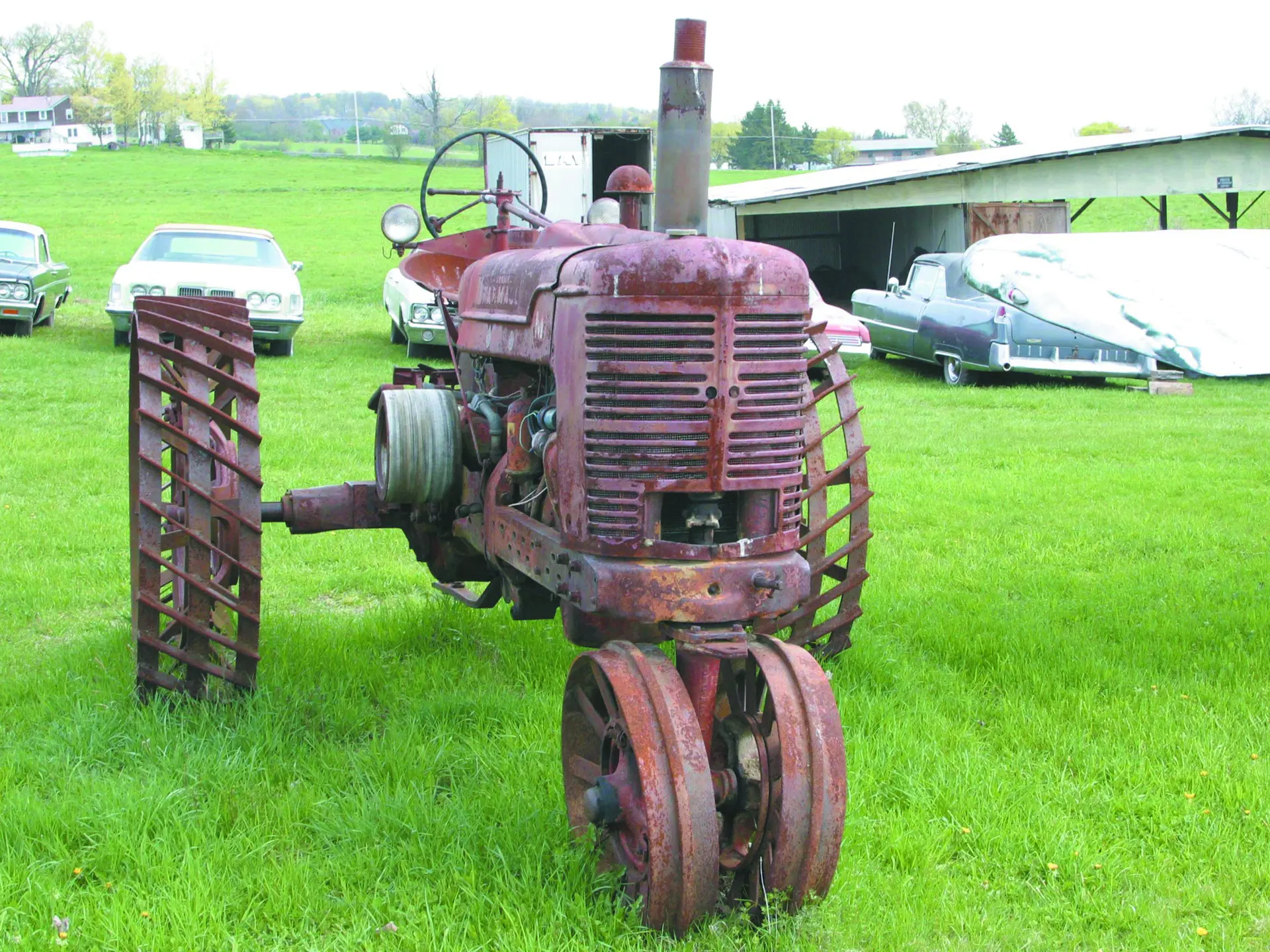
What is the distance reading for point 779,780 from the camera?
2.94m

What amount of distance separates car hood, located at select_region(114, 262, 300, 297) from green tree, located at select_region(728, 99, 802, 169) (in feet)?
168

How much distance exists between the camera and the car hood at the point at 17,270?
48.4 ft

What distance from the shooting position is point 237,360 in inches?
173

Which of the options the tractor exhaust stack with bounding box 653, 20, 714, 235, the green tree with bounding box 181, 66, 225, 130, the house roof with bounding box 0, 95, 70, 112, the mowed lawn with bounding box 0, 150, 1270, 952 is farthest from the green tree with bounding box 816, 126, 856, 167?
the tractor exhaust stack with bounding box 653, 20, 714, 235

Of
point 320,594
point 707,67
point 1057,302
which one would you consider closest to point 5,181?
point 1057,302

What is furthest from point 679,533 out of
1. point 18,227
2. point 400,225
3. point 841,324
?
point 18,227

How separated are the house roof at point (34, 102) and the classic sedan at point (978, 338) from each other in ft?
329

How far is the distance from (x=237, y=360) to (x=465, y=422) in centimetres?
94

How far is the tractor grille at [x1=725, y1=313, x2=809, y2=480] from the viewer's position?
9.86 ft

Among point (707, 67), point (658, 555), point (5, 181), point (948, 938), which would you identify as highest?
point (5, 181)

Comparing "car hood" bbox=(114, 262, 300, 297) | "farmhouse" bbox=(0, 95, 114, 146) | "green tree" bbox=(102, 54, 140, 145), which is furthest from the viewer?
"farmhouse" bbox=(0, 95, 114, 146)

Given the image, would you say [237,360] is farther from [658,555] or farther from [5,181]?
[5,181]

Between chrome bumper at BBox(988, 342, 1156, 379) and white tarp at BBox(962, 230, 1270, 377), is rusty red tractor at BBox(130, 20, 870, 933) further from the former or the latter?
white tarp at BBox(962, 230, 1270, 377)

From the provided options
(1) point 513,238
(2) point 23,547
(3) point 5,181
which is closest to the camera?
(1) point 513,238
